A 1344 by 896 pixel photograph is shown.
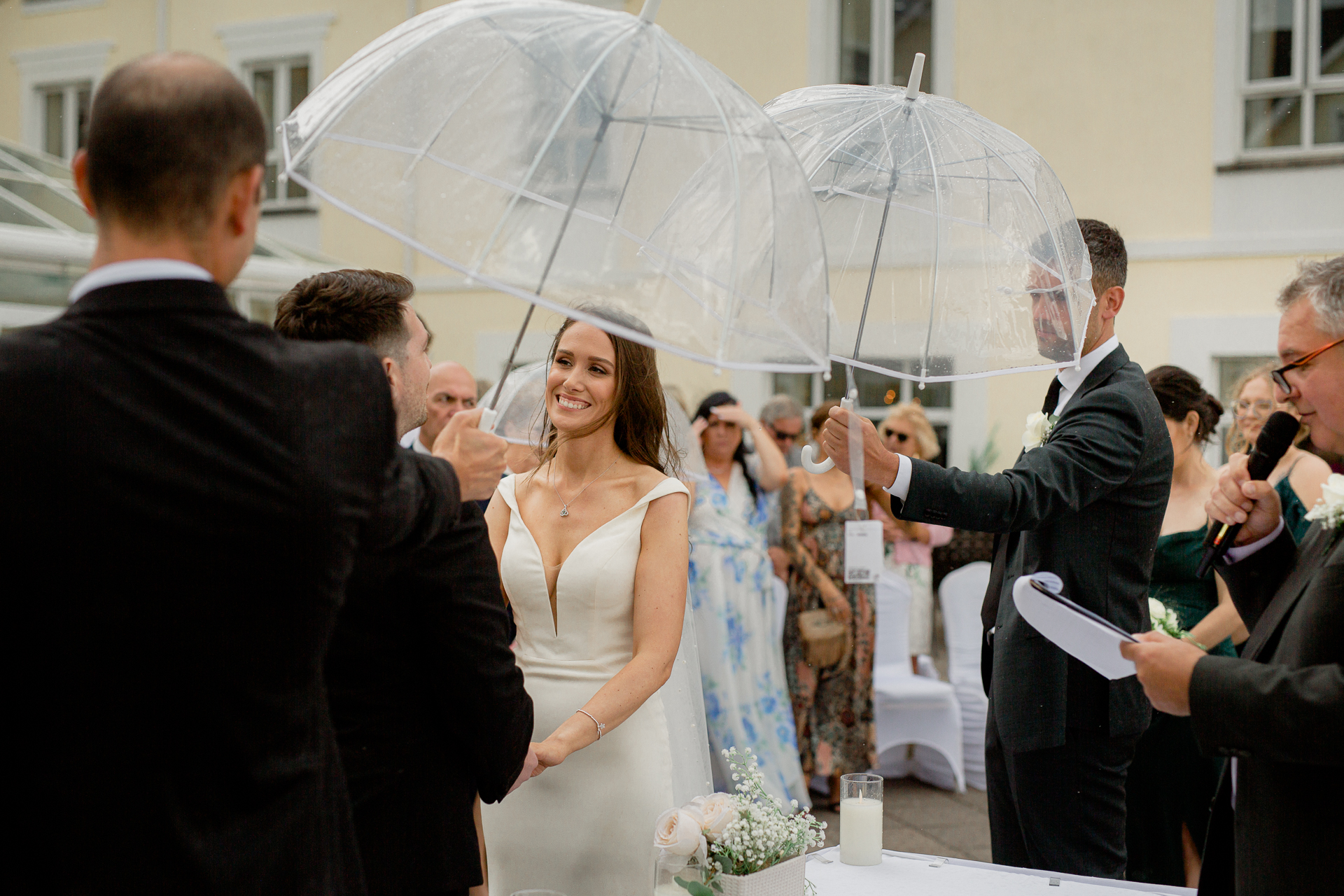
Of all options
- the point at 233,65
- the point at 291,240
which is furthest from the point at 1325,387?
the point at 233,65

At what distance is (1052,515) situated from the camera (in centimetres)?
252

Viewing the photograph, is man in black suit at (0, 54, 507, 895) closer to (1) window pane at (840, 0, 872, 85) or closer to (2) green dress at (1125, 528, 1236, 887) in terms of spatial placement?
(2) green dress at (1125, 528, 1236, 887)

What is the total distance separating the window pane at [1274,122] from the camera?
8.20m

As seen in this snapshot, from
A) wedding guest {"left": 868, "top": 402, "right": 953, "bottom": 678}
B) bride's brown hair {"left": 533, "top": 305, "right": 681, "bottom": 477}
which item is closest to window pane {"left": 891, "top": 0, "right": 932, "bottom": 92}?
wedding guest {"left": 868, "top": 402, "right": 953, "bottom": 678}

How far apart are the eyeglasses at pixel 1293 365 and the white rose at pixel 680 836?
126 cm

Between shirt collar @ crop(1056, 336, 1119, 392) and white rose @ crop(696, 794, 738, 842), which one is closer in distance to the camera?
white rose @ crop(696, 794, 738, 842)

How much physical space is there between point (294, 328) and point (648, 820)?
55.5 inches

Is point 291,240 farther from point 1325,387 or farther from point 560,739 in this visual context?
point 1325,387

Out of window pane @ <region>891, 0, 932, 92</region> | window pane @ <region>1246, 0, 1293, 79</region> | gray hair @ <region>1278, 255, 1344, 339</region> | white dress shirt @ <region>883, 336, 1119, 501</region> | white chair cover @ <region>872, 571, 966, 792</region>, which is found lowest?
white chair cover @ <region>872, 571, 966, 792</region>

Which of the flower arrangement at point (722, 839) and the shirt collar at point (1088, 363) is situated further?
the shirt collar at point (1088, 363)

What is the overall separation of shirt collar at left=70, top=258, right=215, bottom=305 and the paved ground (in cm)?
430

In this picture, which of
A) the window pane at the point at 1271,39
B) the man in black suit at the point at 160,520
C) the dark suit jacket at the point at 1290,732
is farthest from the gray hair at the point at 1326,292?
the window pane at the point at 1271,39

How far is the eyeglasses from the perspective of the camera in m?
1.78

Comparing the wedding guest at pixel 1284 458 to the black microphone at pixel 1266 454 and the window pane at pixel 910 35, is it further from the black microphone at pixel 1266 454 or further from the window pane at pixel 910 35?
the window pane at pixel 910 35
